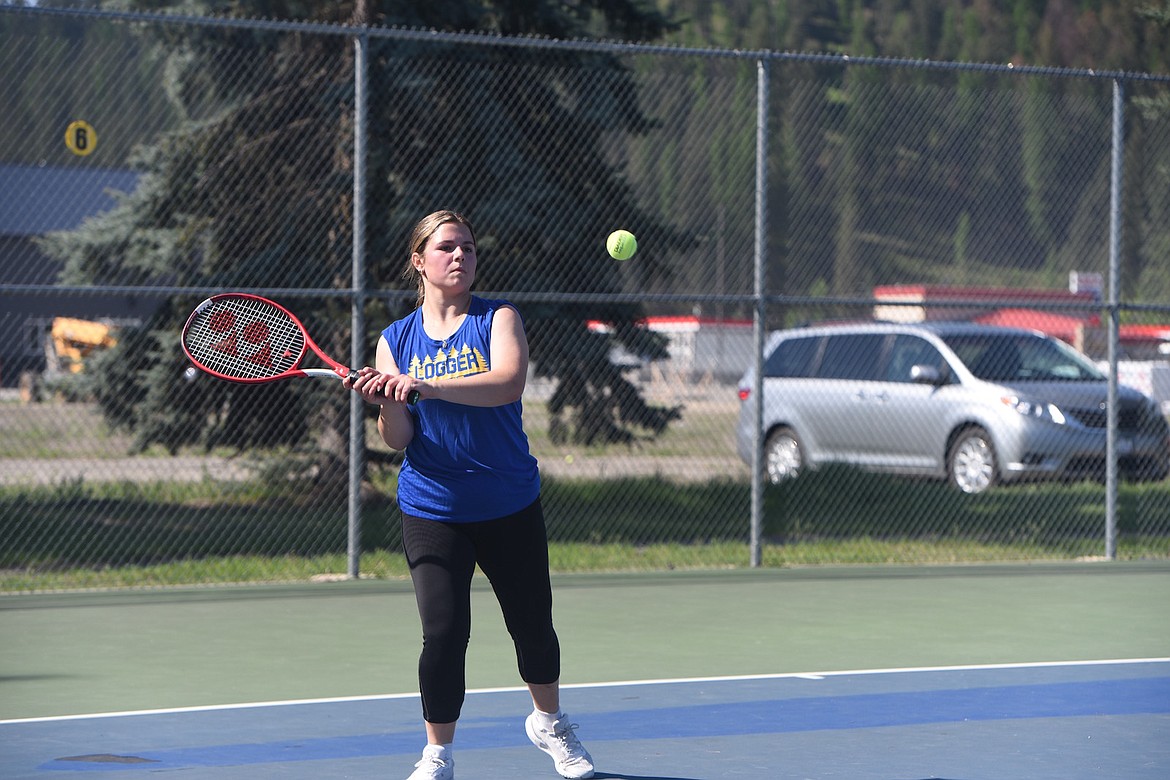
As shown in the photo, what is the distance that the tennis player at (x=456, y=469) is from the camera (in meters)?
5.11

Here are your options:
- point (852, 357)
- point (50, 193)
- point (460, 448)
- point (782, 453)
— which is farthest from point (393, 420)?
point (50, 193)

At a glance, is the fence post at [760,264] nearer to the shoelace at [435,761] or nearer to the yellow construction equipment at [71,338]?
the shoelace at [435,761]

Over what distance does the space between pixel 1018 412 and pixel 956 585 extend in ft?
12.4

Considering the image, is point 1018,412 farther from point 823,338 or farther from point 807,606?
point 807,606

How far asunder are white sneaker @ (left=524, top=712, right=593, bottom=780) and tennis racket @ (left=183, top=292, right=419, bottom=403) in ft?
4.51

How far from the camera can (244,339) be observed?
575 cm

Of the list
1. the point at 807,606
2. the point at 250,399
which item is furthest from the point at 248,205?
the point at 807,606

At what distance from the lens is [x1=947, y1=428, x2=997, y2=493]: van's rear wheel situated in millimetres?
14383

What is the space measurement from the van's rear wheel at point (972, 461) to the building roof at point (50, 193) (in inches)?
305

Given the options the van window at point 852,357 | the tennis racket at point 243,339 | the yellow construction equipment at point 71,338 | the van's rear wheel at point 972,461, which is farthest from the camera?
the yellow construction equipment at point 71,338

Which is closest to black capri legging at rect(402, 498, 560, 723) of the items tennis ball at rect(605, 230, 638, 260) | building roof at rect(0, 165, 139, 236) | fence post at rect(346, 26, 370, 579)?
tennis ball at rect(605, 230, 638, 260)

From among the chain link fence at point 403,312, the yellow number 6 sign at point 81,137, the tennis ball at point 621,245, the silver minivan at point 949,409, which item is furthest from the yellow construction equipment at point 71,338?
the tennis ball at point 621,245

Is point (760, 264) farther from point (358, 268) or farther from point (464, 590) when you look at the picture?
point (464, 590)

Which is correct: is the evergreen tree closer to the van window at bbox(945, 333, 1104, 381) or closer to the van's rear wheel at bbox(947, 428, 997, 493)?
the van's rear wheel at bbox(947, 428, 997, 493)
